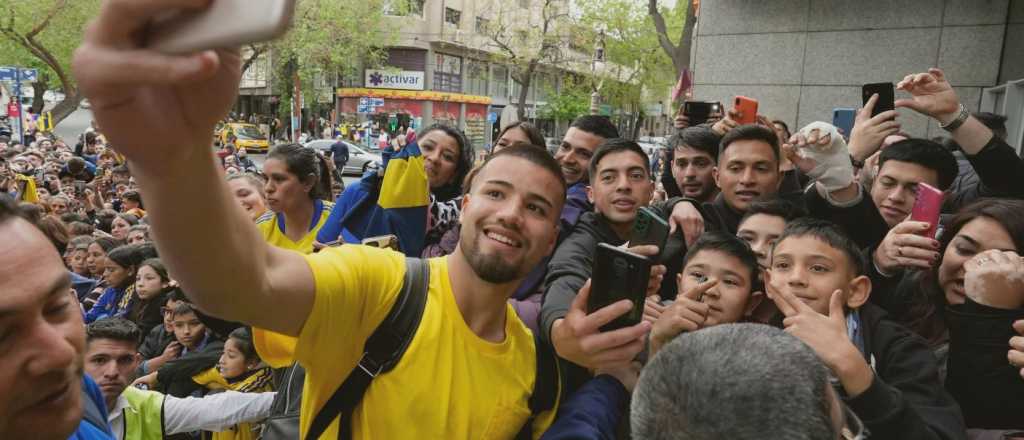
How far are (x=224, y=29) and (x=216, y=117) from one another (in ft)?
0.93

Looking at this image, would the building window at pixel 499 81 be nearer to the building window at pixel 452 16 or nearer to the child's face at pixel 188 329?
the building window at pixel 452 16

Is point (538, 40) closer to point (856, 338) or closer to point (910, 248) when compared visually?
point (910, 248)

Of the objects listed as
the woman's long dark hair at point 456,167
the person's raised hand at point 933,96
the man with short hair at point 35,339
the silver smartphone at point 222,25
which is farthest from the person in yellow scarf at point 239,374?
the person's raised hand at point 933,96

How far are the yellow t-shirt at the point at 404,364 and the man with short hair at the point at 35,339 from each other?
501mm

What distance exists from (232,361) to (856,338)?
303 cm

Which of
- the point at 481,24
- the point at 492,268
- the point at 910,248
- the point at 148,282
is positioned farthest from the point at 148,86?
the point at 481,24

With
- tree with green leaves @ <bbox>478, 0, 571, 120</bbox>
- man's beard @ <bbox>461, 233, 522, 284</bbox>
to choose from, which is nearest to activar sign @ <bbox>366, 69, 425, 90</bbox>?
tree with green leaves @ <bbox>478, 0, 571, 120</bbox>

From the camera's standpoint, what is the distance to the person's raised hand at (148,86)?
2.77 feet

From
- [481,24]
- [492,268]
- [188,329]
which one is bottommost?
[188,329]

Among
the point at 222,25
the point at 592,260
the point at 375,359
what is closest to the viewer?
the point at 222,25

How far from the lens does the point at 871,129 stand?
11.1 ft

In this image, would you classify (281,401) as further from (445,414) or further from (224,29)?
(224,29)

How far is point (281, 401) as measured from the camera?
1.94 metres

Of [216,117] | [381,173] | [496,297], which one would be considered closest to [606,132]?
[381,173]
